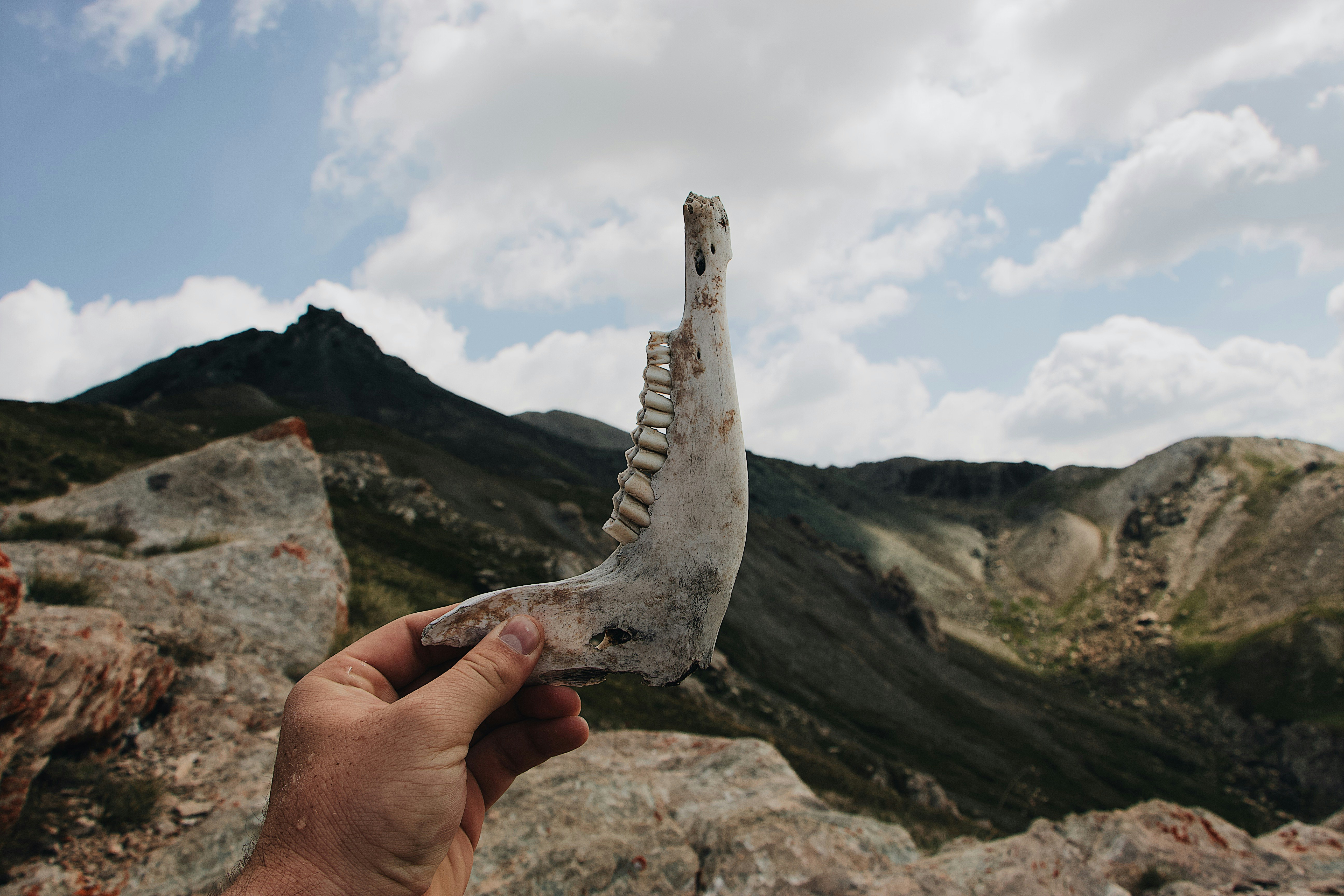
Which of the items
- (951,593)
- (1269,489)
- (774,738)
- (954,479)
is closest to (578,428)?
(954,479)

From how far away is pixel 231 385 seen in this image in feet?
237

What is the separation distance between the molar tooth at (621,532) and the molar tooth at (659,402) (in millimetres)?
512

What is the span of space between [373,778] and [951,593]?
66.5 meters

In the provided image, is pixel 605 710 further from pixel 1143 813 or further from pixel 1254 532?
pixel 1254 532

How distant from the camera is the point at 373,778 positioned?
2.10 meters

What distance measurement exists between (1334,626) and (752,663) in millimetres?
37682

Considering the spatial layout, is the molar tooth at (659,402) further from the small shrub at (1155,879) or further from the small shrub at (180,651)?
the small shrub at (180,651)

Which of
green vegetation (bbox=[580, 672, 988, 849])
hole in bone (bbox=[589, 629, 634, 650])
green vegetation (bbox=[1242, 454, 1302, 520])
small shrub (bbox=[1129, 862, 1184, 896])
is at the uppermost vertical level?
green vegetation (bbox=[1242, 454, 1302, 520])

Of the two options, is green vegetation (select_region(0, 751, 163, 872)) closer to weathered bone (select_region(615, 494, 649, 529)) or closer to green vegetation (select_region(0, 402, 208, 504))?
weathered bone (select_region(615, 494, 649, 529))

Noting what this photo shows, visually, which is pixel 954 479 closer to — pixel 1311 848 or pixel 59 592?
pixel 1311 848

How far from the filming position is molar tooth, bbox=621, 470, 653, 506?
9.48 ft

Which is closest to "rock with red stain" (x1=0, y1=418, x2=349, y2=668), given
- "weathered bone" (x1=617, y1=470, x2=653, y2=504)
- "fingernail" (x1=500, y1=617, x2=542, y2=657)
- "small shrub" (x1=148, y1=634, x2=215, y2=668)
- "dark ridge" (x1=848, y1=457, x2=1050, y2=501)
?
"small shrub" (x1=148, y1=634, x2=215, y2=668)

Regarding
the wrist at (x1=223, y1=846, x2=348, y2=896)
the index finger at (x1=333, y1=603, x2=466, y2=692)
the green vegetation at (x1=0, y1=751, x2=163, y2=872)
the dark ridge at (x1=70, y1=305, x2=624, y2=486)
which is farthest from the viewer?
the dark ridge at (x1=70, y1=305, x2=624, y2=486)

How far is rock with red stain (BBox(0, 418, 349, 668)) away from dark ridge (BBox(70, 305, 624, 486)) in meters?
54.4
